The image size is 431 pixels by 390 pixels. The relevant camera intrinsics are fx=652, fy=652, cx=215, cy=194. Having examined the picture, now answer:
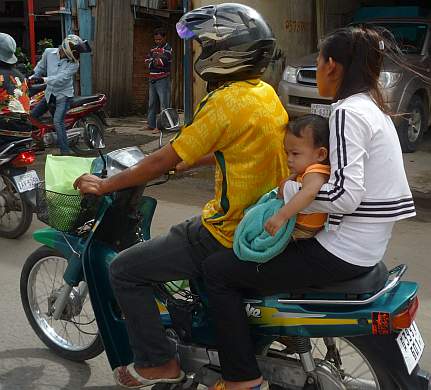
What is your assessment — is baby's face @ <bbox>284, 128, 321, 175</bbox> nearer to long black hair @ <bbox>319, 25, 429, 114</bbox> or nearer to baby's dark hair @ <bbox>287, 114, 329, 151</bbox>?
baby's dark hair @ <bbox>287, 114, 329, 151</bbox>

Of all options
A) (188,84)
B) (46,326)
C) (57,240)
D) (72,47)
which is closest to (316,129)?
(57,240)

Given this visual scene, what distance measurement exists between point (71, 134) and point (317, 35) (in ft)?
19.2

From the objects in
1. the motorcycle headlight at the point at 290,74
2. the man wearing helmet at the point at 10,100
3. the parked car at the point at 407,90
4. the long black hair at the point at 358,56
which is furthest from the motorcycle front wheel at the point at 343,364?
the motorcycle headlight at the point at 290,74

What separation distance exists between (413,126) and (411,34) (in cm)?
172

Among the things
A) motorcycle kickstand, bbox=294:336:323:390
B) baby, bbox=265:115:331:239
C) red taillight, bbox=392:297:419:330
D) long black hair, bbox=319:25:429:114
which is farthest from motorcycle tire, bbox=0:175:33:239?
red taillight, bbox=392:297:419:330

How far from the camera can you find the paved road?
3.38 meters

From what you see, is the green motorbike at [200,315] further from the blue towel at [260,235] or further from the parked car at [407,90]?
the parked car at [407,90]

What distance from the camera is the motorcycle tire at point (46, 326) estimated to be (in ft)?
11.4

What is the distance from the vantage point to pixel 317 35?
12.7 metres

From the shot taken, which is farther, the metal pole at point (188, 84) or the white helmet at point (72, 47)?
the metal pole at point (188, 84)

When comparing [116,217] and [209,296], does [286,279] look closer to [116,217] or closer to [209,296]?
[209,296]

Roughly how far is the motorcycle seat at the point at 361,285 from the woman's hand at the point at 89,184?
997 mm

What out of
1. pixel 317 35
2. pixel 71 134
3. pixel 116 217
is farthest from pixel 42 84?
pixel 116 217

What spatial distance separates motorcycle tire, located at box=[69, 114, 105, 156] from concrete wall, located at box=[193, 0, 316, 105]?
3207mm
